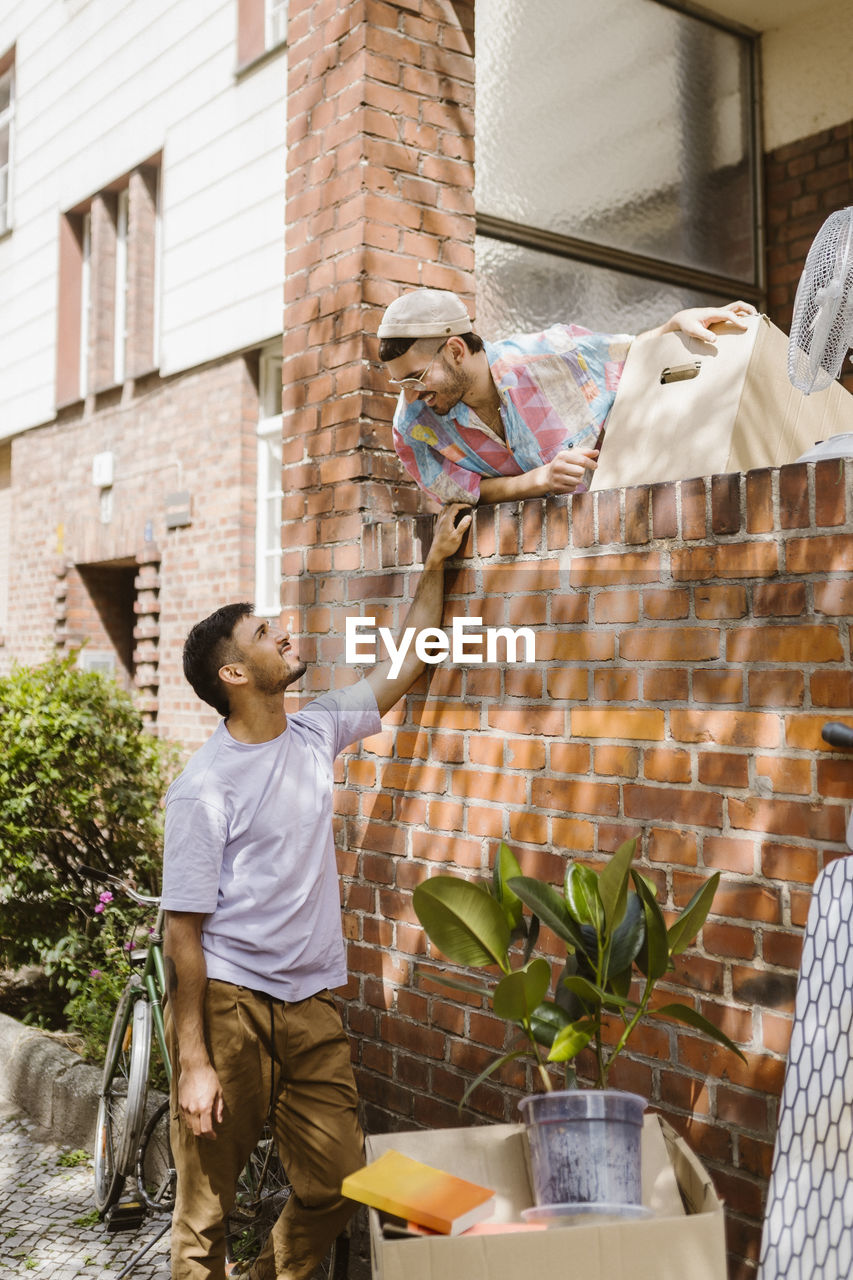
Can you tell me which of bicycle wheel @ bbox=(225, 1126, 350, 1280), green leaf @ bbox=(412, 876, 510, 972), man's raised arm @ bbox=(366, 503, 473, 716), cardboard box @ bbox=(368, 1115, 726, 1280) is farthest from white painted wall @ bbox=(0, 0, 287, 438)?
cardboard box @ bbox=(368, 1115, 726, 1280)

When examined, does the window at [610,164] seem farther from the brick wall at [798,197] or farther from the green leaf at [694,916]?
the green leaf at [694,916]

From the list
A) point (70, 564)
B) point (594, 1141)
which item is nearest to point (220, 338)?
point (70, 564)

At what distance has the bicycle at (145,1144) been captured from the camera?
377 centimetres

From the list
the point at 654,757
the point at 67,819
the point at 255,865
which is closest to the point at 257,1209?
the point at 255,865

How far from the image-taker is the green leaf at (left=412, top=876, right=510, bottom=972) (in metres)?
1.99

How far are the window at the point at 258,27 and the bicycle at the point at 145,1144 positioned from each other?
543cm

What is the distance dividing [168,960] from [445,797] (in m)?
0.84

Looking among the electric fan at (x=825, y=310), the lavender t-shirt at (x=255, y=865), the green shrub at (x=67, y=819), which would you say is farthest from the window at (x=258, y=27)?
the electric fan at (x=825, y=310)

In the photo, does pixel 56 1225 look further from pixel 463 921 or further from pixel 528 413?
pixel 528 413

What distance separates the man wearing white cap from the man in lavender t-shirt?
0.57ft

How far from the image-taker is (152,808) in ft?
20.5

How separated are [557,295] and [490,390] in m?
1.69

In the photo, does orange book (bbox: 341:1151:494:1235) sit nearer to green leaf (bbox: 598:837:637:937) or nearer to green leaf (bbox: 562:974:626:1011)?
green leaf (bbox: 562:974:626:1011)

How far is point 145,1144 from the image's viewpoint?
4.15 m
